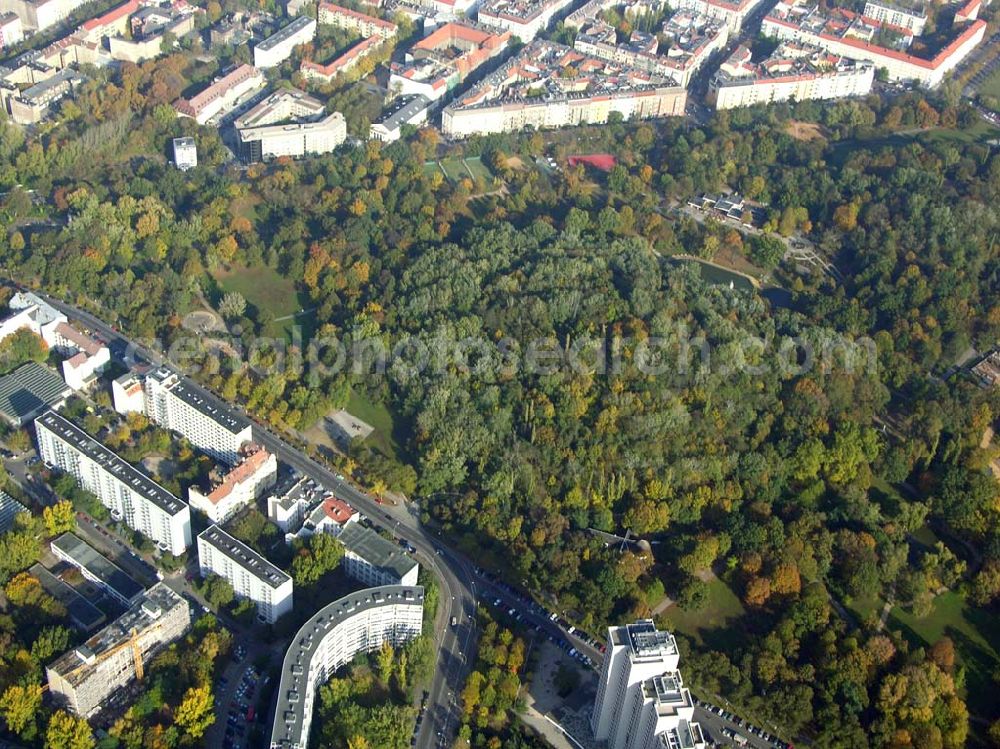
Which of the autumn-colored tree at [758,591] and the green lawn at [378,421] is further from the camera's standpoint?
the green lawn at [378,421]

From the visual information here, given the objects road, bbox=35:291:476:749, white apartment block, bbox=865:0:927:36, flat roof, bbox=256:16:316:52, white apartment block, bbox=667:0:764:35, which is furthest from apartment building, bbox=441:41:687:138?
road, bbox=35:291:476:749

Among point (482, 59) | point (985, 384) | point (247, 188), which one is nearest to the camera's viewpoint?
point (985, 384)

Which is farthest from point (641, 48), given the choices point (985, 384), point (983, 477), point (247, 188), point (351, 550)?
point (351, 550)

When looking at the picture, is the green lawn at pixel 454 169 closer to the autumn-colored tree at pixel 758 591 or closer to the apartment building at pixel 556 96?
the apartment building at pixel 556 96

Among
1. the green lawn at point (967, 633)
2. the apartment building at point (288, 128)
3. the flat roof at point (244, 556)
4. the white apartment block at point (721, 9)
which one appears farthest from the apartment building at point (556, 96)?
the green lawn at point (967, 633)

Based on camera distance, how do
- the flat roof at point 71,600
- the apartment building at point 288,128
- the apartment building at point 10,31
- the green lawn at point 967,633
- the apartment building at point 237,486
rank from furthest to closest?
the apartment building at point 10,31 → the apartment building at point 288,128 → the apartment building at point 237,486 → the green lawn at point 967,633 → the flat roof at point 71,600

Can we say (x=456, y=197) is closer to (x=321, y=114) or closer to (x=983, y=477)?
(x=321, y=114)

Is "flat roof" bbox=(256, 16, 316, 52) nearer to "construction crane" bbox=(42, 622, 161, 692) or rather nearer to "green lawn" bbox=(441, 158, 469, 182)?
"green lawn" bbox=(441, 158, 469, 182)
